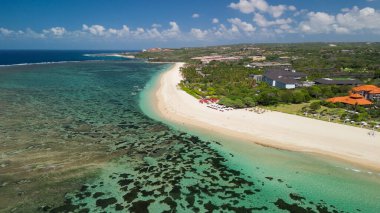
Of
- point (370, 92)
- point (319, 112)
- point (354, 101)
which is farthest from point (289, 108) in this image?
point (370, 92)

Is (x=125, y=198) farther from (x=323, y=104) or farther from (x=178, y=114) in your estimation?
(x=323, y=104)

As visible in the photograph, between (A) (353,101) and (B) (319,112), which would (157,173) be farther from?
(A) (353,101)

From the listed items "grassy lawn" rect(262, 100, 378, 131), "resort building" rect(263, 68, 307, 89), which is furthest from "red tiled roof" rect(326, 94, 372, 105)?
"resort building" rect(263, 68, 307, 89)

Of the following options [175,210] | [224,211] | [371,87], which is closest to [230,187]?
[224,211]

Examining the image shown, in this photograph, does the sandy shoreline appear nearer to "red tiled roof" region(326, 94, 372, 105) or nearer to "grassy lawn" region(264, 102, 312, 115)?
"grassy lawn" region(264, 102, 312, 115)

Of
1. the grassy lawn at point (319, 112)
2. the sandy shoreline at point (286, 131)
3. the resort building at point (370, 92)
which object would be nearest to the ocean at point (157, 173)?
the sandy shoreline at point (286, 131)
